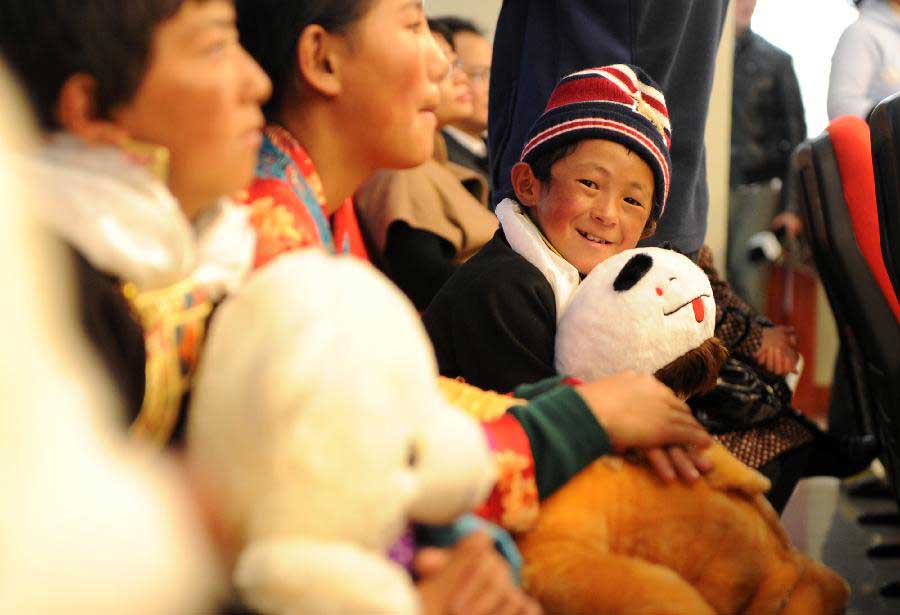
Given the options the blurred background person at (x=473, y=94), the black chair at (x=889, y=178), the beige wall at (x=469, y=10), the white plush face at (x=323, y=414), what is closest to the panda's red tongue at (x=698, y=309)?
the white plush face at (x=323, y=414)

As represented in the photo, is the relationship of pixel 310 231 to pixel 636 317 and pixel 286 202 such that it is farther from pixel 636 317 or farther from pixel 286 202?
pixel 636 317

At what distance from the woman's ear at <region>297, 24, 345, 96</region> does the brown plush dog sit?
0.38 metres

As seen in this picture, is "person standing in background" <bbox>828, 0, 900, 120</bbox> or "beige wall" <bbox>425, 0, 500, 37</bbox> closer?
"beige wall" <bbox>425, 0, 500, 37</bbox>

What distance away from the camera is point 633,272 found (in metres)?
1.21

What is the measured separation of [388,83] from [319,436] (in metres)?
0.56

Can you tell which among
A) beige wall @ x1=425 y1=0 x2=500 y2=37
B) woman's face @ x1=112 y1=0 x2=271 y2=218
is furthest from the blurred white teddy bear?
beige wall @ x1=425 y1=0 x2=500 y2=37

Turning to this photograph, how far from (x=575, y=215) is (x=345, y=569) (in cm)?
80

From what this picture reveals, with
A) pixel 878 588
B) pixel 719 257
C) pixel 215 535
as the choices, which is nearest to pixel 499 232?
pixel 215 535

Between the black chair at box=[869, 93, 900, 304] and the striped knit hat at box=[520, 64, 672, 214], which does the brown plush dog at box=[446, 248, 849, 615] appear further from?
the black chair at box=[869, 93, 900, 304]

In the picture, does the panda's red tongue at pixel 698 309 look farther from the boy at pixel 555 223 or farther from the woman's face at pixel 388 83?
the woman's face at pixel 388 83

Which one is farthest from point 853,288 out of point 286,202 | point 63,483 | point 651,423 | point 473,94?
point 63,483

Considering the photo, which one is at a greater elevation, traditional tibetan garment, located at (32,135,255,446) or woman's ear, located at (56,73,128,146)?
woman's ear, located at (56,73,128,146)

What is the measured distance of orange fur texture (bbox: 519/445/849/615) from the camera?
0.91 meters

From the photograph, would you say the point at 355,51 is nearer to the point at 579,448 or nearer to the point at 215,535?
the point at 579,448
